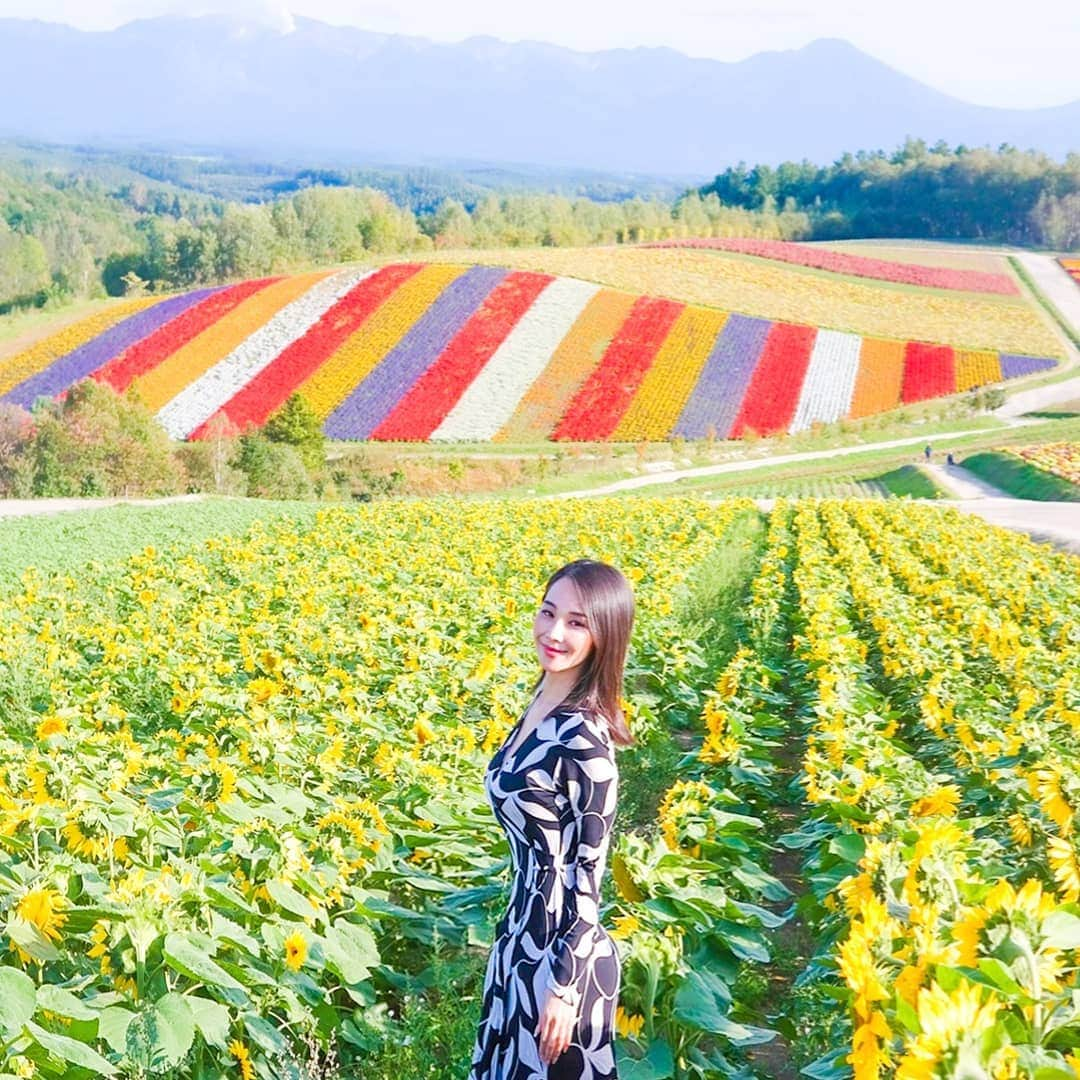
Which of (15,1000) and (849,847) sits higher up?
(15,1000)

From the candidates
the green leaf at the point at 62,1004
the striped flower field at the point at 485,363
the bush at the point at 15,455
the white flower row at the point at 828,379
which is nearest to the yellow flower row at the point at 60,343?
the striped flower field at the point at 485,363

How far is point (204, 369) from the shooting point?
4000 centimetres

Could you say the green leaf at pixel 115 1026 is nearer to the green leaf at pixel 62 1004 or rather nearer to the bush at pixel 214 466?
the green leaf at pixel 62 1004

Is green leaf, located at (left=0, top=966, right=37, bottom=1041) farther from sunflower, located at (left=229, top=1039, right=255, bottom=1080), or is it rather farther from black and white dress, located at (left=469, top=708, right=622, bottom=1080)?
black and white dress, located at (left=469, top=708, right=622, bottom=1080)

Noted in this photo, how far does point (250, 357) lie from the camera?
41.0m

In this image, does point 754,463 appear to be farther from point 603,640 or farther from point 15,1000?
point 15,1000

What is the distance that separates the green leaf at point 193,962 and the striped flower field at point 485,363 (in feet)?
102

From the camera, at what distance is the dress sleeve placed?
2.83 meters

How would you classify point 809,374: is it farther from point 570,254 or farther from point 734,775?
point 734,775

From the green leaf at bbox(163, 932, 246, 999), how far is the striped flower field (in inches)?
1230

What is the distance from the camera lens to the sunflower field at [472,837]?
261 centimetres

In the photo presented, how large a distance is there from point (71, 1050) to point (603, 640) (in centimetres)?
151

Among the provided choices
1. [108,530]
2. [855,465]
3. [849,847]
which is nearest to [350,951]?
[849,847]

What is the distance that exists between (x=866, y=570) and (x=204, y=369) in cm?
3224
